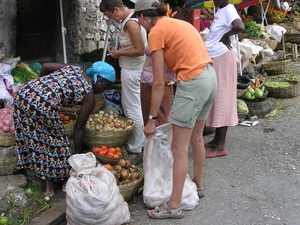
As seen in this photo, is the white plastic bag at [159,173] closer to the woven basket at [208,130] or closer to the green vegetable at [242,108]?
the woven basket at [208,130]

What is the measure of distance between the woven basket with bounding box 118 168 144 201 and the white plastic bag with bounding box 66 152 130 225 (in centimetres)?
25

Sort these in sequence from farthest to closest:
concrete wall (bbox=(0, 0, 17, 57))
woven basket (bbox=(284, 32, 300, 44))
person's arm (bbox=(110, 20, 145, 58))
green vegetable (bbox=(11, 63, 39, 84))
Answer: woven basket (bbox=(284, 32, 300, 44)) → concrete wall (bbox=(0, 0, 17, 57)) → green vegetable (bbox=(11, 63, 39, 84)) → person's arm (bbox=(110, 20, 145, 58))

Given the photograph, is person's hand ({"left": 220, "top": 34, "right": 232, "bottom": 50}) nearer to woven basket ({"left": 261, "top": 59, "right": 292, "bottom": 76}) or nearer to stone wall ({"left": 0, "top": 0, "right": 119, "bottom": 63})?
stone wall ({"left": 0, "top": 0, "right": 119, "bottom": 63})

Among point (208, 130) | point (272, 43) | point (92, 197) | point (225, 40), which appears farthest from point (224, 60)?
point (272, 43)

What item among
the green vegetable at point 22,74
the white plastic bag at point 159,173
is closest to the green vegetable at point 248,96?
the white plastic bag at point 159,173

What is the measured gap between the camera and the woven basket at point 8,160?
13.8ft

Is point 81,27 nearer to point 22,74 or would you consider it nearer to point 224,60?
Result: point 22,74

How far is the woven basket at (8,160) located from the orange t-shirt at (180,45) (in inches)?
73.7

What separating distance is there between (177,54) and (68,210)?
163 centimetres

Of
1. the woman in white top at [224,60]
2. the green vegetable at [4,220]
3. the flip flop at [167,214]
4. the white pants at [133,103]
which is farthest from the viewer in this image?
the woman in white top at [224,60]

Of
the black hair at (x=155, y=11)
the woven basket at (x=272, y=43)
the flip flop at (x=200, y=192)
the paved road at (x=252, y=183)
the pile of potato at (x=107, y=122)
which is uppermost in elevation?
the black hair at (x=155, y=11)

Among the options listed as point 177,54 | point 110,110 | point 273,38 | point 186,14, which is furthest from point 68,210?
point 273,38

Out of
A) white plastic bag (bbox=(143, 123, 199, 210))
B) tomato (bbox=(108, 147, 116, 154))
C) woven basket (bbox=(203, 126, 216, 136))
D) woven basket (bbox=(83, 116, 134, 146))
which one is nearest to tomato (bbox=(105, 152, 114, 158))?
tomato (bbox=(108, 147, 116, 154))

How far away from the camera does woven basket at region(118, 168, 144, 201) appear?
156 inches
